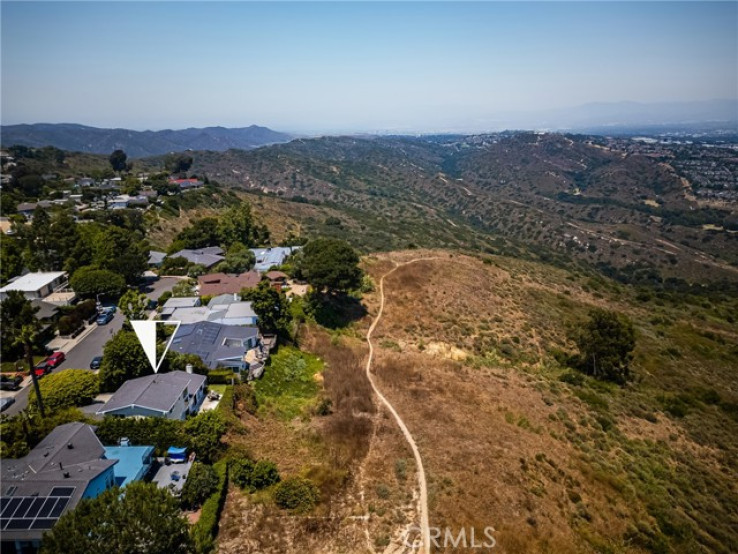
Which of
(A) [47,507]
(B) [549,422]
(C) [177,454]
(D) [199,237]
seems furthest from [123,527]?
(D) [199,237]

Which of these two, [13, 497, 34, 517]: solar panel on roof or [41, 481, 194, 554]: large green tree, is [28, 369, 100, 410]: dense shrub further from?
[41, 481, 194, 554]: large green tree

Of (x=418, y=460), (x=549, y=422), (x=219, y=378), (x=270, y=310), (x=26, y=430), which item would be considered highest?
(x=26, y=430)

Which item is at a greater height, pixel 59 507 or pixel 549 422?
pixel 59 507

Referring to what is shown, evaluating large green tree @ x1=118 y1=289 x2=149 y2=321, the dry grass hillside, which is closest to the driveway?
large green tree @ x1=118 y1=289 x2=149 y2=321

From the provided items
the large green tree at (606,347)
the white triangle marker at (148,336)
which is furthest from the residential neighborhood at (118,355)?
the large green tree at (606,347)

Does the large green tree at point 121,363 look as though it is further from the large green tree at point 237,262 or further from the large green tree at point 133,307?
the large green tree at point 237,262

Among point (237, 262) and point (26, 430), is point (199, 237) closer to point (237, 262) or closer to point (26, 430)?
point (237, 262)
